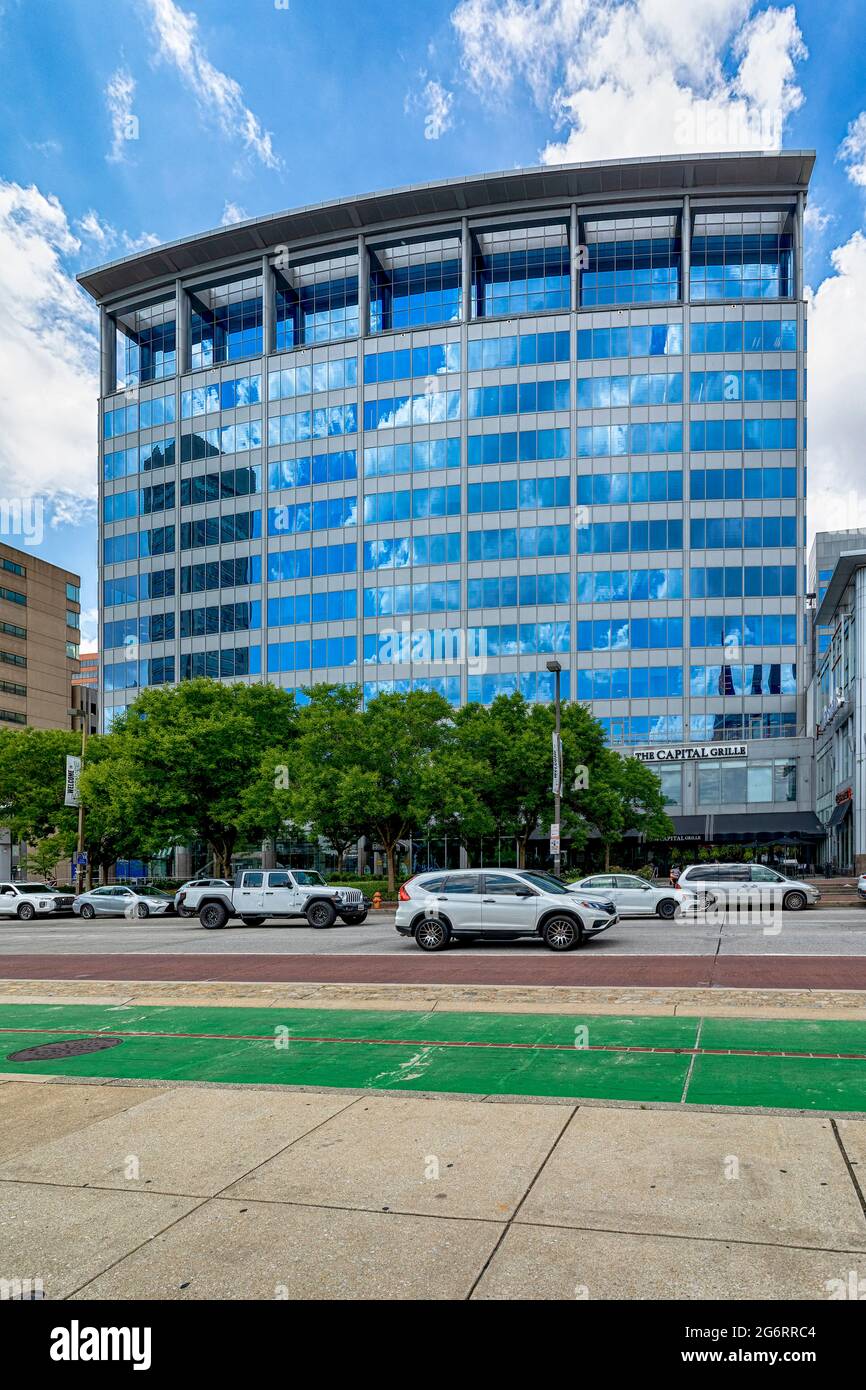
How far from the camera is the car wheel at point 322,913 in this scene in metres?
26.8

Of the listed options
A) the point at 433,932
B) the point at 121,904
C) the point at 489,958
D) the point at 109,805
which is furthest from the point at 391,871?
the point at 489,958

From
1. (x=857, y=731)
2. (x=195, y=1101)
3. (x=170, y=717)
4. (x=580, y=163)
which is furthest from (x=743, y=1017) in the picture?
(x=580, y=163)

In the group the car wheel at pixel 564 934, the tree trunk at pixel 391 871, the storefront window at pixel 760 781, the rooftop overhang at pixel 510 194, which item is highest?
the rooftop overhang at pixel 510 194

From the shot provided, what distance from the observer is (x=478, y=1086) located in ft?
27.9

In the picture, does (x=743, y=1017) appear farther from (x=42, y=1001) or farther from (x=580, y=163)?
(x=580, y=163)

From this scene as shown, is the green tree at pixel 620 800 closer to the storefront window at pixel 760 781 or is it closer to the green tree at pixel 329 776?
the green tree at pixel 329 776

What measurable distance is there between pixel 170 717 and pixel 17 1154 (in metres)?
43.2

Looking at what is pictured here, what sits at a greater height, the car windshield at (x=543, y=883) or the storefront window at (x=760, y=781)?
the storefront window at (x=760, y=781)

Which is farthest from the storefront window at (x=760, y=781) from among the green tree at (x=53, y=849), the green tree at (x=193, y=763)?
the green tree at (x=53, y=849)

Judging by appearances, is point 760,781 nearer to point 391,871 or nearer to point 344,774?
point 391,871

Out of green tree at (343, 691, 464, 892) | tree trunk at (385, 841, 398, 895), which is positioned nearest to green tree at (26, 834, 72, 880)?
green tree at (343, 691, 464, 892)

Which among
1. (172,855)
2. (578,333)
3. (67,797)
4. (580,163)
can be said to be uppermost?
(580,163)

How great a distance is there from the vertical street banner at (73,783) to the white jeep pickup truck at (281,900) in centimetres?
2440

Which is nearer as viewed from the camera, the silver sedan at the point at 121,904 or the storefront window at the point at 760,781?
the silver sedan at the point at 121,904
